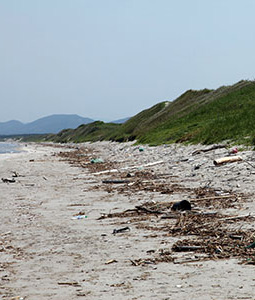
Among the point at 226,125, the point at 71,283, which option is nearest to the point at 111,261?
the point at 71,283

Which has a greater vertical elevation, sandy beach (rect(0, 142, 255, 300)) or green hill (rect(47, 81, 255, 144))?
green hill (rect(47, 81, 255, 144))

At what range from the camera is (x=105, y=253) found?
7445 mm

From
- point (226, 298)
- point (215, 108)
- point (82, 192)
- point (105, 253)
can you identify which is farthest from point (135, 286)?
point (215, 108)

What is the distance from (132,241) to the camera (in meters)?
8.14

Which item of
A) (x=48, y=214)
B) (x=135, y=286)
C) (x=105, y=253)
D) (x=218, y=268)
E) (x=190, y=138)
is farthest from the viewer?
(x=190, y=138)

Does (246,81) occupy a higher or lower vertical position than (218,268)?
higher

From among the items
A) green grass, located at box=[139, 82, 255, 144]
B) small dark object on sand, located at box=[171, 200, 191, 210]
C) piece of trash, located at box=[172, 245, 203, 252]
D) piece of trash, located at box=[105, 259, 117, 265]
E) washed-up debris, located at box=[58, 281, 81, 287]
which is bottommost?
washed-up debris, located at box=[58, 281, 81, 287]

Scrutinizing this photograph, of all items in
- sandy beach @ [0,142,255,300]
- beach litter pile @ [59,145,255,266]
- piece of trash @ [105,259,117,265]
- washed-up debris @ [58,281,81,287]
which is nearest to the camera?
sandy beach @ [0,142,255,300]

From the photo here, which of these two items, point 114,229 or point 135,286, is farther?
point 114,229

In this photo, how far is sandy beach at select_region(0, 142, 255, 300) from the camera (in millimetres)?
5598

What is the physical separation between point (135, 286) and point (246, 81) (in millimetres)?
58022

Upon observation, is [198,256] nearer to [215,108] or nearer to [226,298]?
[226,298]

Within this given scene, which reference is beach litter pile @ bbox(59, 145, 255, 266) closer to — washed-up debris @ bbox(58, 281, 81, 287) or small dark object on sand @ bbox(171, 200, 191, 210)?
small dark object on sand @ bbox(171, 200, 191, 210)

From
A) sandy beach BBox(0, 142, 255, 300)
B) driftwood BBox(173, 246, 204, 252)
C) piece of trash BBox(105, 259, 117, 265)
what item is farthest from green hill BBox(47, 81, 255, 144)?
piece of trash BBox(105, 259, 117, 265)
